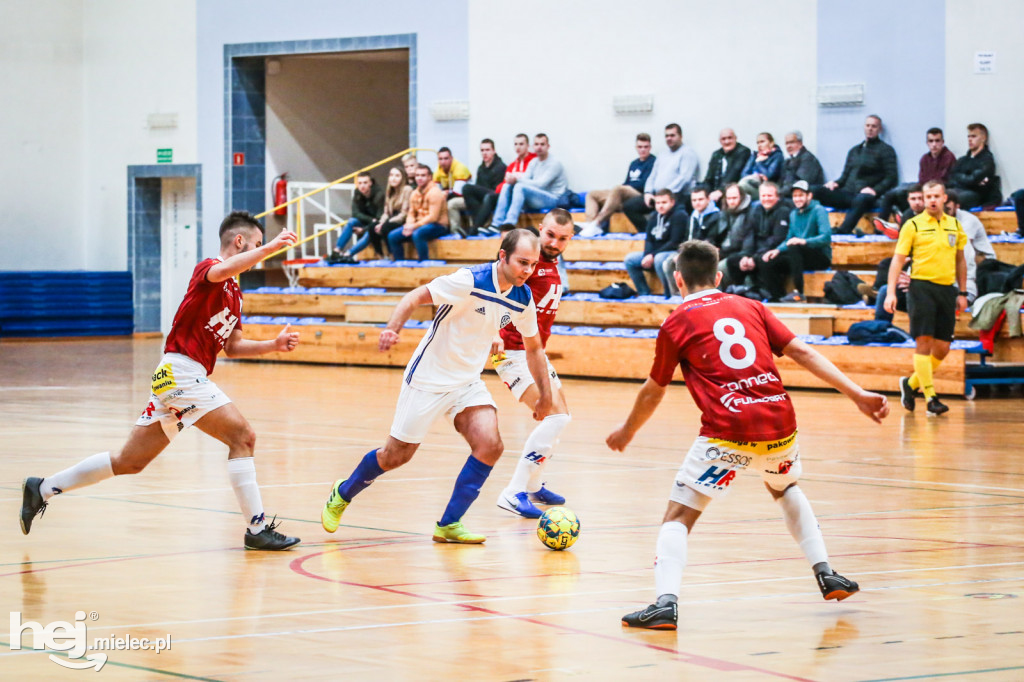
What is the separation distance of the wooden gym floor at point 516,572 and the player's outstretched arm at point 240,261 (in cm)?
134

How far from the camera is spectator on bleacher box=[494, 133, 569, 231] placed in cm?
2194

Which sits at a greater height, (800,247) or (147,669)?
(800,247)

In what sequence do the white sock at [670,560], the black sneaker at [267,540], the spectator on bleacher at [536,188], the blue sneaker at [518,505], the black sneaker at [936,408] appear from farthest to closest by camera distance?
the spectator on bleacher at [536,188] < the black sneaker at [936,408] < the blue sneaker at [518,505] < the black sneaker at [267,540] < the white sock at [670,560]

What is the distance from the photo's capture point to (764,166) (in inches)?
790

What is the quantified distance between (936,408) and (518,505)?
23.0ft

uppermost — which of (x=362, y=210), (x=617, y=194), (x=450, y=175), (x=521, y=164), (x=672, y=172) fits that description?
(x=521, y=164)

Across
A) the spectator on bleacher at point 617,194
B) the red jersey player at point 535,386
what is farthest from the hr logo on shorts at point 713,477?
the spectator on bleacher at point 617,194

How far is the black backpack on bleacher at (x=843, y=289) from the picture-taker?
1752 cm

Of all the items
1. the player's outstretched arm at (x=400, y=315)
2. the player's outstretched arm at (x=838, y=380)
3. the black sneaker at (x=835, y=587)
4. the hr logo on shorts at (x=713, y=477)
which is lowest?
the black sneaker at (x=835, y=587)

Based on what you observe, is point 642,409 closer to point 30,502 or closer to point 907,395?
point 30,502

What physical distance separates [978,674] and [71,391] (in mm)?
13748

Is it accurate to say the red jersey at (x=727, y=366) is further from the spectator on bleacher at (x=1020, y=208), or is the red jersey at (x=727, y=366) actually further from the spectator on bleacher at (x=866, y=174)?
the spectator on bleacher at (x=866, y=174)

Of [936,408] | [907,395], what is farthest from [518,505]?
[907,395]

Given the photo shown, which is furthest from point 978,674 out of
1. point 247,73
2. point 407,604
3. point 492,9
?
point 247,73
